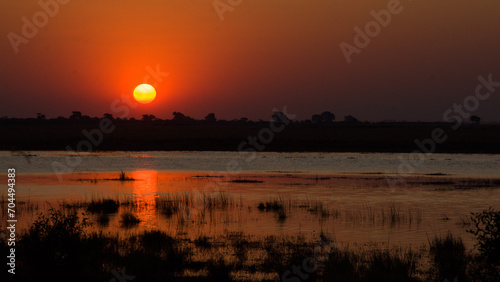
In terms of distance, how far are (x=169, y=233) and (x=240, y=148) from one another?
56.8 meters

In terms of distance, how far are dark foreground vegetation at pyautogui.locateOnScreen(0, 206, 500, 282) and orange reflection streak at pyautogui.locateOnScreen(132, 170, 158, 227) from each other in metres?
4.39

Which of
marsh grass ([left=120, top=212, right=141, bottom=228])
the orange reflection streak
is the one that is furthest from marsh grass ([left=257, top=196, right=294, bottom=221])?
marsh grass ([left=120, top=212, right=141, bottom=228])

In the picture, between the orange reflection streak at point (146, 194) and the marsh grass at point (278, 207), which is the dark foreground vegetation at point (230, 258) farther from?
the marsh grass at point (278, 207)

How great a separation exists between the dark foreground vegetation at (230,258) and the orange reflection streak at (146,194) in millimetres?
4394

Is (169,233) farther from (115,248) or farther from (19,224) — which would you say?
(19,224)

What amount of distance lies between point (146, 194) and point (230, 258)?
46.8ft

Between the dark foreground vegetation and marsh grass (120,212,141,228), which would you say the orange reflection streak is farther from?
the dark foreground vegetation

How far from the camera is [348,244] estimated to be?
54.8ft

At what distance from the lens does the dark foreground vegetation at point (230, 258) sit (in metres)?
11.6

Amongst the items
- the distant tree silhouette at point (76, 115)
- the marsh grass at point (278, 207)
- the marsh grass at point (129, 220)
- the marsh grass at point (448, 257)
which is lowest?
the marsh grass at point (448, 257)

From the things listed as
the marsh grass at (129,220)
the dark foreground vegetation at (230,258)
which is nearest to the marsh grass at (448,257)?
the dark foreground vegetation at (230,258)

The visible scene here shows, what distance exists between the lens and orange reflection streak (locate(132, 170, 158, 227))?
844 inches

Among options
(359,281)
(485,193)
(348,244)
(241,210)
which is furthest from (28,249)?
(485,193)

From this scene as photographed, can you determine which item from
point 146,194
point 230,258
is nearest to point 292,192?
point 146,194
